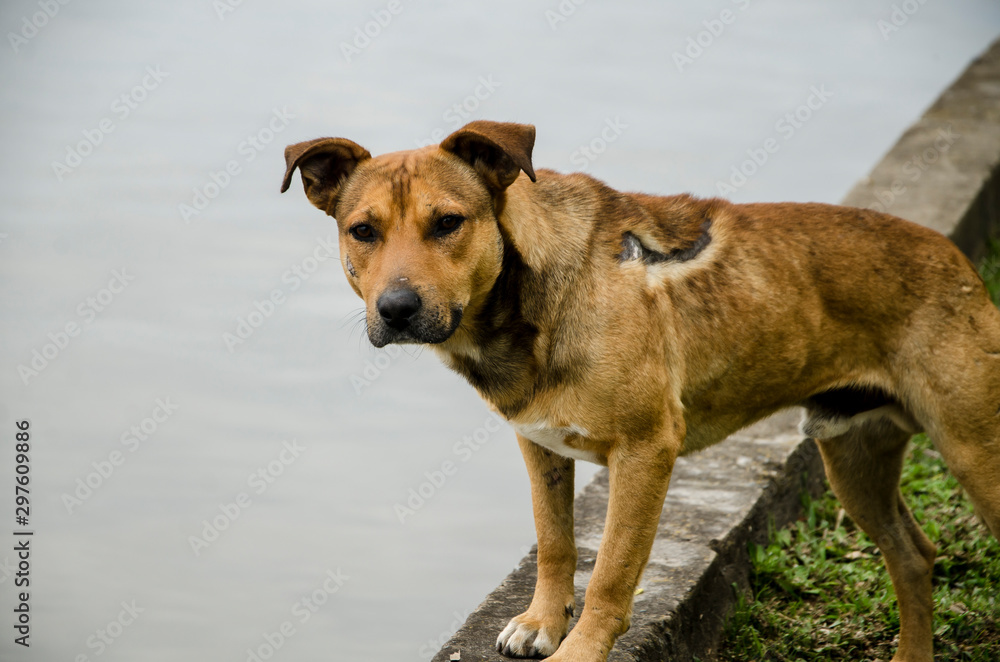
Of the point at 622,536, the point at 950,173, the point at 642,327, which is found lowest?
the point at 950,173

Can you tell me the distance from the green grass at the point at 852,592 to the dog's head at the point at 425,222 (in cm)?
240

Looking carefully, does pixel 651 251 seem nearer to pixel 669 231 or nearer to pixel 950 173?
pixel 669 231

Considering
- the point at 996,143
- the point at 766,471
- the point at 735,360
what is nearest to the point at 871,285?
the point at 735,360

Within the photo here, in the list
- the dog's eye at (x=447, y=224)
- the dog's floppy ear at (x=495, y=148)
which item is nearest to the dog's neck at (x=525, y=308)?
the dog's floppy ear at (x=495, y=148)

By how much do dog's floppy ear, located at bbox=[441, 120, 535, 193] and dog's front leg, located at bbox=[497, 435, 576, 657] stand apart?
1139mm

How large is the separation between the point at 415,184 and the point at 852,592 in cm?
323

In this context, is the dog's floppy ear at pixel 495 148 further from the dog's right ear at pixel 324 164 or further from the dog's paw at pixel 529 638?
the dog's paw at pixel 529 638

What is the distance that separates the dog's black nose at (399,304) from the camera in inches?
129

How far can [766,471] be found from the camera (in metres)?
5.47

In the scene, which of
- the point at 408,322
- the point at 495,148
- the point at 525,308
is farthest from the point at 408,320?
the point at 495,148

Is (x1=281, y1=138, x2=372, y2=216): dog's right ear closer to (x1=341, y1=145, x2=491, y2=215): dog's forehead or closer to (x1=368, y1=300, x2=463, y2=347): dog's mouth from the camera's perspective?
(x1=341, y1=145, x2=491, y2=215): dog's forehead

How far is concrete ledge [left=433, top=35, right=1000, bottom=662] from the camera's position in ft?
13.7

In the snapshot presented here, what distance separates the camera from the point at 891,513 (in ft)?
15.0
